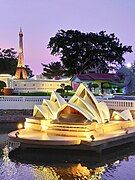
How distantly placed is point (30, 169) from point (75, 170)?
164 centimetres

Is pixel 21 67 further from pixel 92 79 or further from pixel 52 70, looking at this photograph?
pixel 52 70

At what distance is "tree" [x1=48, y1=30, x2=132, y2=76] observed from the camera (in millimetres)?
58656

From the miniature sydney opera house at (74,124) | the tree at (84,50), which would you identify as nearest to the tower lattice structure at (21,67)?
the tree at (84,50)

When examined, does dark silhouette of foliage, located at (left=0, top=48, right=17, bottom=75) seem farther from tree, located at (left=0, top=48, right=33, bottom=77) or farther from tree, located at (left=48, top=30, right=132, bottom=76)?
tree, located at (left=48, top=30, right=132, bottom=76)

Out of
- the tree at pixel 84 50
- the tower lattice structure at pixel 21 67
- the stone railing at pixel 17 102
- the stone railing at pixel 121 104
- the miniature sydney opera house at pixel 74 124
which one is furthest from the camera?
the tree at pixel 84 50

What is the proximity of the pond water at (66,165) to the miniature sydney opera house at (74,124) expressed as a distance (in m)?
0.51

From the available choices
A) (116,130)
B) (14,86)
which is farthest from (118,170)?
(14,86)

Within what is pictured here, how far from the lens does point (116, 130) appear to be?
20062mm

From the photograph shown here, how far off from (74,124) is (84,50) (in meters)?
41.5

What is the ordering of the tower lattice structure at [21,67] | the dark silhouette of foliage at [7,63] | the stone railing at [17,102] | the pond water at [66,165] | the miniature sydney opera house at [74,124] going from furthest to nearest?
the dark silhouette of foliage at [7,63], the tower lattice structure at [21,67], the stone railing at [17,102], the miniature sydney opera house at [74,124], the pond water at [66,165]

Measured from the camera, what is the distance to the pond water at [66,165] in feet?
46.0

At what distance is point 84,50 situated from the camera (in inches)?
2317

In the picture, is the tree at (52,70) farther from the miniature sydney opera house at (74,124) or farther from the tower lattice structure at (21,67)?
the miniature sydney opera house at (74,124)

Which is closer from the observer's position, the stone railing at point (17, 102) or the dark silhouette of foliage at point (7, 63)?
the stone railing at point (17, 102)
